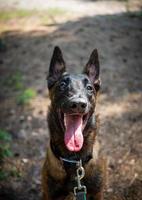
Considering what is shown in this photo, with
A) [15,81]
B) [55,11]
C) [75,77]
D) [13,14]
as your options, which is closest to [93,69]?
[75,77]

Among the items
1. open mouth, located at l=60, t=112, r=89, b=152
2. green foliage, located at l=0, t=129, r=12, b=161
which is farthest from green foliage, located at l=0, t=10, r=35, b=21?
open mouth, located at l=60, t=112, r=89, b=152

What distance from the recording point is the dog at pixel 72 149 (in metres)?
4.01

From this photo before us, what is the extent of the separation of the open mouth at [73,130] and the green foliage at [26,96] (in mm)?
3860

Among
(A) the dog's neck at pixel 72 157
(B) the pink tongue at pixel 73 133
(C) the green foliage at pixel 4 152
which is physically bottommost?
(C) the green foliage at pixel 4 152

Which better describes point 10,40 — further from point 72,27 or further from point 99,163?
point 99,163

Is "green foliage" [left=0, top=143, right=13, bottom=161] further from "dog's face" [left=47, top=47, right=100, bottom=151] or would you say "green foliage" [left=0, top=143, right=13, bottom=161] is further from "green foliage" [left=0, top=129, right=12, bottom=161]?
"dog's face" [left=47, top=47, right=100, bottom=151]

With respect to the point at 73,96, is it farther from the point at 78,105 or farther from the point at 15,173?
the point at 15,173

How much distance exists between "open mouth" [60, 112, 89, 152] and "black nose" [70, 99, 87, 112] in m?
0.13

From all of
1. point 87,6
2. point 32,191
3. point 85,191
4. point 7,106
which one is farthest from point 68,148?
point 87,6

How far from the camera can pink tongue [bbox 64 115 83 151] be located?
3.94 metres

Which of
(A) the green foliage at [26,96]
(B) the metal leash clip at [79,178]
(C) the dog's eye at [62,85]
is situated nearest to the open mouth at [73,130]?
(B) the metal leash clip at [79,178]

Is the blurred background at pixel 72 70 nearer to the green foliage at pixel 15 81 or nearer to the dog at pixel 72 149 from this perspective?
the green foliage at pixel 15 81

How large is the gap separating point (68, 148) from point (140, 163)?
2.21 metres

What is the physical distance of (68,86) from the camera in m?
4.25
